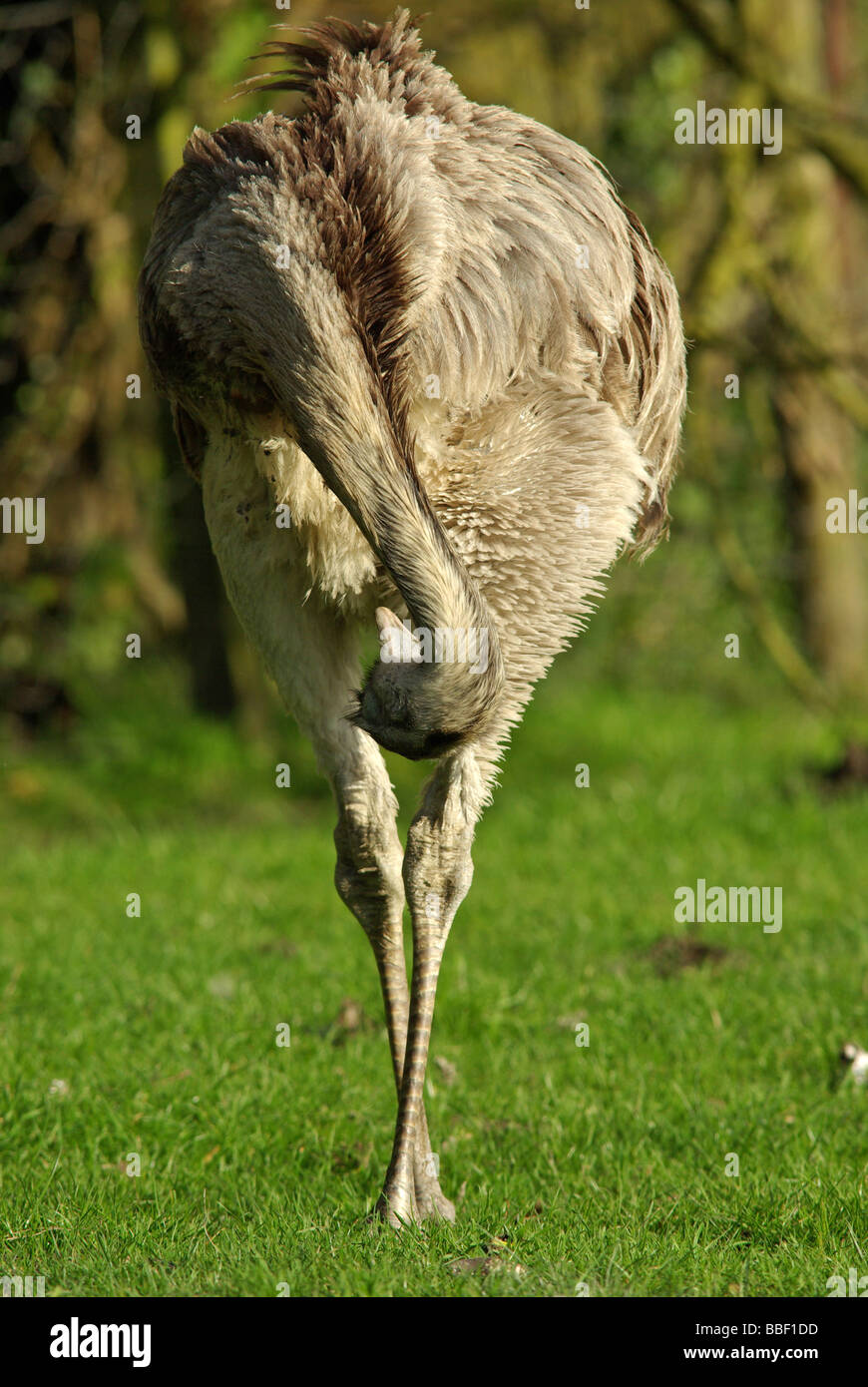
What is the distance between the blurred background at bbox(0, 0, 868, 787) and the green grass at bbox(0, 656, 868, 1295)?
1826mm

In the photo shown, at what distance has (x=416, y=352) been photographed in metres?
3.88

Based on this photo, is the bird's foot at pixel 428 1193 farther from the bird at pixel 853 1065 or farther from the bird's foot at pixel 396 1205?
the bird at pixel 853 1065

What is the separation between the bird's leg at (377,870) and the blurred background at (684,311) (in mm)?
4948

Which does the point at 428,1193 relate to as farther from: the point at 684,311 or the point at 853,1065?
the point at 684,311

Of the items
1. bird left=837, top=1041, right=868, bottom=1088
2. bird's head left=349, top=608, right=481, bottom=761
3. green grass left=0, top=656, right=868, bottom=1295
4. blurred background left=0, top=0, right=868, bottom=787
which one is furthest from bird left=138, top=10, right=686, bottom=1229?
blurred background left=0, top=0, right=868, bottom=787

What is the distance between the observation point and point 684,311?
8727 mm

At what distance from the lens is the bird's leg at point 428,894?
4.25 metres

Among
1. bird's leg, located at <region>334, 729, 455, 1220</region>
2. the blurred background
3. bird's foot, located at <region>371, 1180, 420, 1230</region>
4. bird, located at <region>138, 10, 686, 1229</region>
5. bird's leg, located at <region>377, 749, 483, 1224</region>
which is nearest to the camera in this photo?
bird, located at <region>138, 10, 686, 1229</region>

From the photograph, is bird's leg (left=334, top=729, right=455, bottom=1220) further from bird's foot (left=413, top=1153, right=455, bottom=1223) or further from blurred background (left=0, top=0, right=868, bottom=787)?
blurred background (left=0, top=0, right=868, bottom=787)

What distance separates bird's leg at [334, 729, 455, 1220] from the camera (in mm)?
4449

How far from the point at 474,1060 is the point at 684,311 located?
195 inches

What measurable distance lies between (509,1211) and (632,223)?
9.81 ft
